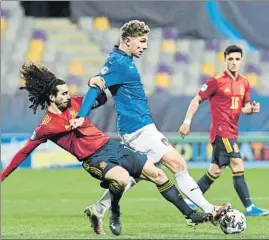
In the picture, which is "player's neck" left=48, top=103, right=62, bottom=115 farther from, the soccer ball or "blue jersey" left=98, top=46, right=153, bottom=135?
the soccer ball

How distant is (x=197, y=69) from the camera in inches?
934

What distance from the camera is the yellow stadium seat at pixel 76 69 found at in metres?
22.8

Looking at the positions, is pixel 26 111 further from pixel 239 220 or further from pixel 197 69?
pixel 239 220

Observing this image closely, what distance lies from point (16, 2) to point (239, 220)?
16358 millimetres

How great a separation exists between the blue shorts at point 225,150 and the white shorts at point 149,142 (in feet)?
6.96

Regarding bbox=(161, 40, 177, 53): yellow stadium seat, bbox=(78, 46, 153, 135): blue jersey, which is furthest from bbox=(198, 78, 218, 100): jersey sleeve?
bbox=(161, 40, 177, 53): yellow stadium seat

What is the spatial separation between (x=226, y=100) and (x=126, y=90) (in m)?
2.41

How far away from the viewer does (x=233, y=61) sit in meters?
11.3

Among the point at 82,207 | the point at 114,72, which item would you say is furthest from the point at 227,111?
the point at 114,72

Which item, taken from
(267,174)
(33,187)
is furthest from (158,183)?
(267,174)

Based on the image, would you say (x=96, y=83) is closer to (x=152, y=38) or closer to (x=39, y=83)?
(x=39, y=83)

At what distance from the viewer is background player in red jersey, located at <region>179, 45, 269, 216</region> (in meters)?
11.3

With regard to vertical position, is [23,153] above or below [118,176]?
above

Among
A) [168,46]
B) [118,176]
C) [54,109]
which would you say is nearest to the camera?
[118,176]
